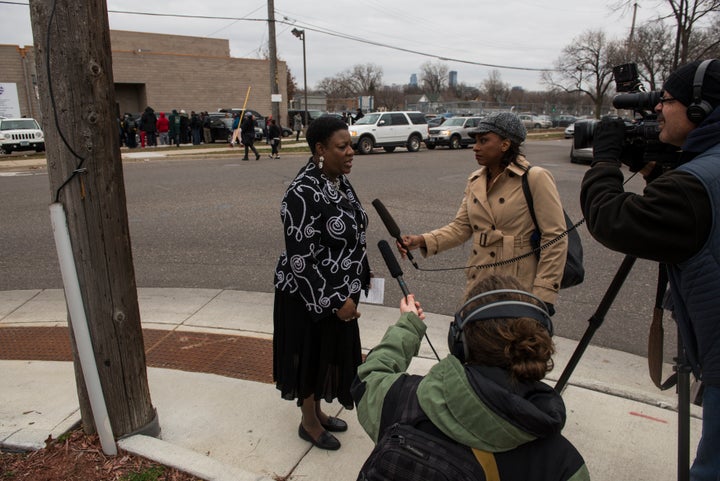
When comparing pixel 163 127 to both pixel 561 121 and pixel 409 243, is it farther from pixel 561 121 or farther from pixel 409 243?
pixel 561 121

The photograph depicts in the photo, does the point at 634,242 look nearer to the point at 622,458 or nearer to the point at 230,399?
the point at 622,458

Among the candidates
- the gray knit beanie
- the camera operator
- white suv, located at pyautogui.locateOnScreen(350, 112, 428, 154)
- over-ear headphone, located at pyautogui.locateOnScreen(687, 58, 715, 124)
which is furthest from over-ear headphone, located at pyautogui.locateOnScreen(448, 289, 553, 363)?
white suv, located at pyautogui.locateOnScreen(350, 112, 428, 154)

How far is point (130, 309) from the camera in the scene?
265 cm

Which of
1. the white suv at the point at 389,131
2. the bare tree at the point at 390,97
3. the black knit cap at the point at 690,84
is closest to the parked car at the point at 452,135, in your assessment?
the white suv at the point at 389,131

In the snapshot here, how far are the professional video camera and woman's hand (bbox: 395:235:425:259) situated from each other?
99cm

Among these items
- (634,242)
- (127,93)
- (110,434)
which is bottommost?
(110,434)

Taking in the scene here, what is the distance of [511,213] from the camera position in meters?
2.75

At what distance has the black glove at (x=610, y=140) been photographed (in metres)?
1.92

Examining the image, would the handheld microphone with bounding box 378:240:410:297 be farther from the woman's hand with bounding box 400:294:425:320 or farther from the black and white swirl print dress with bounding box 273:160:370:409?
the black and white swirl print dress with bounding box 273:160:370:409

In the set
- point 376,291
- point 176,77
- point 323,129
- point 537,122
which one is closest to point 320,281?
point 376,291

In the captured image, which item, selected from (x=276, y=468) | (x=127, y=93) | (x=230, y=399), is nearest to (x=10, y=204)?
(x=230, y=399)

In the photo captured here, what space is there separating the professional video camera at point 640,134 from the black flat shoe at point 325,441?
77.8 inches

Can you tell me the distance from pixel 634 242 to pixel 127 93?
40.5 m

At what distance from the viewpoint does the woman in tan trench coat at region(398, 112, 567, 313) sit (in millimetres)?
2678
